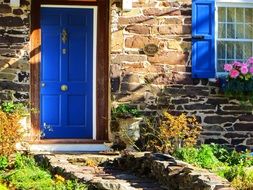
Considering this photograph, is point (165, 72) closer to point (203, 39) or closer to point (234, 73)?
point (203, 39)

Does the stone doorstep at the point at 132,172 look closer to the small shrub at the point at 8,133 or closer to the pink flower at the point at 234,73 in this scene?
the small shrub at the point at 8,133

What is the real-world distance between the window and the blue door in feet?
6.07

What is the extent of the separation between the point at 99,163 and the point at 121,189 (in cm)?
246

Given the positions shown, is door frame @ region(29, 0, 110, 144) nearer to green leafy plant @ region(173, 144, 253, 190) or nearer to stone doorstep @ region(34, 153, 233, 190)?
stone doorstep @ region(34, 153, 233, 190)

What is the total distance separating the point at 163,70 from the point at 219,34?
125 centimetres

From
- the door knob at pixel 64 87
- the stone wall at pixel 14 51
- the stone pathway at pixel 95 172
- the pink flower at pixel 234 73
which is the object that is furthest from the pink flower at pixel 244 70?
the stone wall at pixel 14 51

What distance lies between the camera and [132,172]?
846 cm

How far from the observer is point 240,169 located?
7.34 m

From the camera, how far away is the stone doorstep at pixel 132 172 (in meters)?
6.75

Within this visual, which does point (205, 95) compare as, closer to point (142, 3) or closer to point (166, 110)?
point (166, 110)

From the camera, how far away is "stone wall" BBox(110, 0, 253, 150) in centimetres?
1034

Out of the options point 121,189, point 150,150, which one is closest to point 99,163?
point 150,150

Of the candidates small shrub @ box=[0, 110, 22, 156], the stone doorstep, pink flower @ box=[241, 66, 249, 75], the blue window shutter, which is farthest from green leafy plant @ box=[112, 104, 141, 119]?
pink flower @ box=[241, 66, 249, 75]

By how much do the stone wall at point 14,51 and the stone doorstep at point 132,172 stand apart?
1.35 meters
